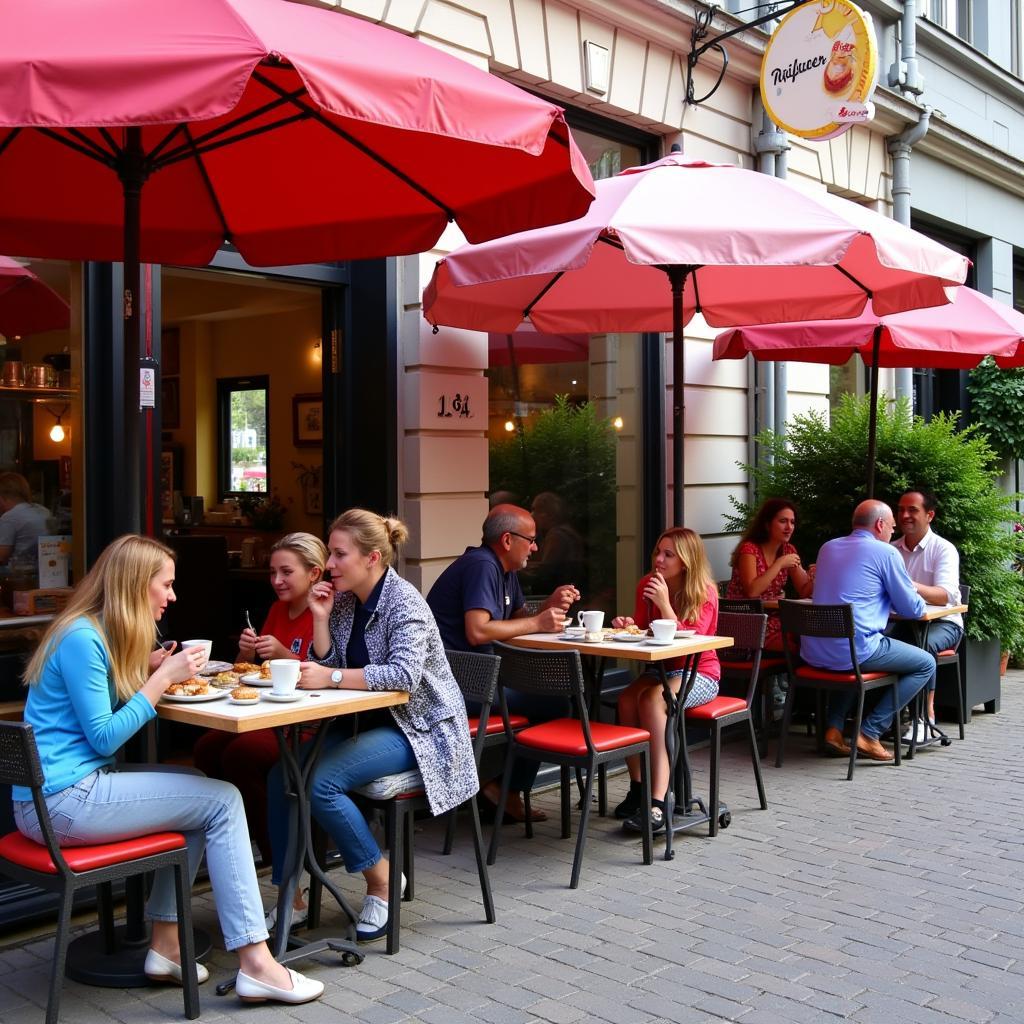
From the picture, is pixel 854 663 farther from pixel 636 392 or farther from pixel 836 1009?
pixel 836 1009

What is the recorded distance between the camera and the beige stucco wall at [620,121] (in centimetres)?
686

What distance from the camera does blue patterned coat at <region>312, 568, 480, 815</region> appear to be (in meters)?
4.55

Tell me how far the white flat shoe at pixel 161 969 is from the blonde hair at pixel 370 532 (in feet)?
5.11

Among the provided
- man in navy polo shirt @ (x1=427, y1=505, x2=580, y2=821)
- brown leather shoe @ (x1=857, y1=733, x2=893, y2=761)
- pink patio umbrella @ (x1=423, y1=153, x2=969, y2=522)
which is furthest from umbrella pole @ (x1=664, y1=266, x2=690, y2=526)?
brown leather shoe @ (x1=857, y1=733, x2=893, y2=761)

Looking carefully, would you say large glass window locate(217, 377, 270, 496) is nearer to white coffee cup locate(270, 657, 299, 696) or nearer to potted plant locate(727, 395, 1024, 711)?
potted plant locate(727, 395, 1024, 711)

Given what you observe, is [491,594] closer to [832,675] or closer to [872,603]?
[832,675]

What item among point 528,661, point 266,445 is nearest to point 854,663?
point 528,661

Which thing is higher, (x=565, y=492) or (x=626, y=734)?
(x=565, y=492)

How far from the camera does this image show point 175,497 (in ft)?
36.0

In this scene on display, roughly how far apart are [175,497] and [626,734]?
21.3ft

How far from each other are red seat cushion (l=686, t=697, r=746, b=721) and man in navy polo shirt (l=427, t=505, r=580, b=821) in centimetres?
86

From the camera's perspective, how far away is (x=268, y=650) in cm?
499

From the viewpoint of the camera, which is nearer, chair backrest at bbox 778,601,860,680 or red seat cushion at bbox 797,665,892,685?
chair backrest at bbox 778,601,860,680

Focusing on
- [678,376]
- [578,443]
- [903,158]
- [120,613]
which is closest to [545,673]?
[120,613]
